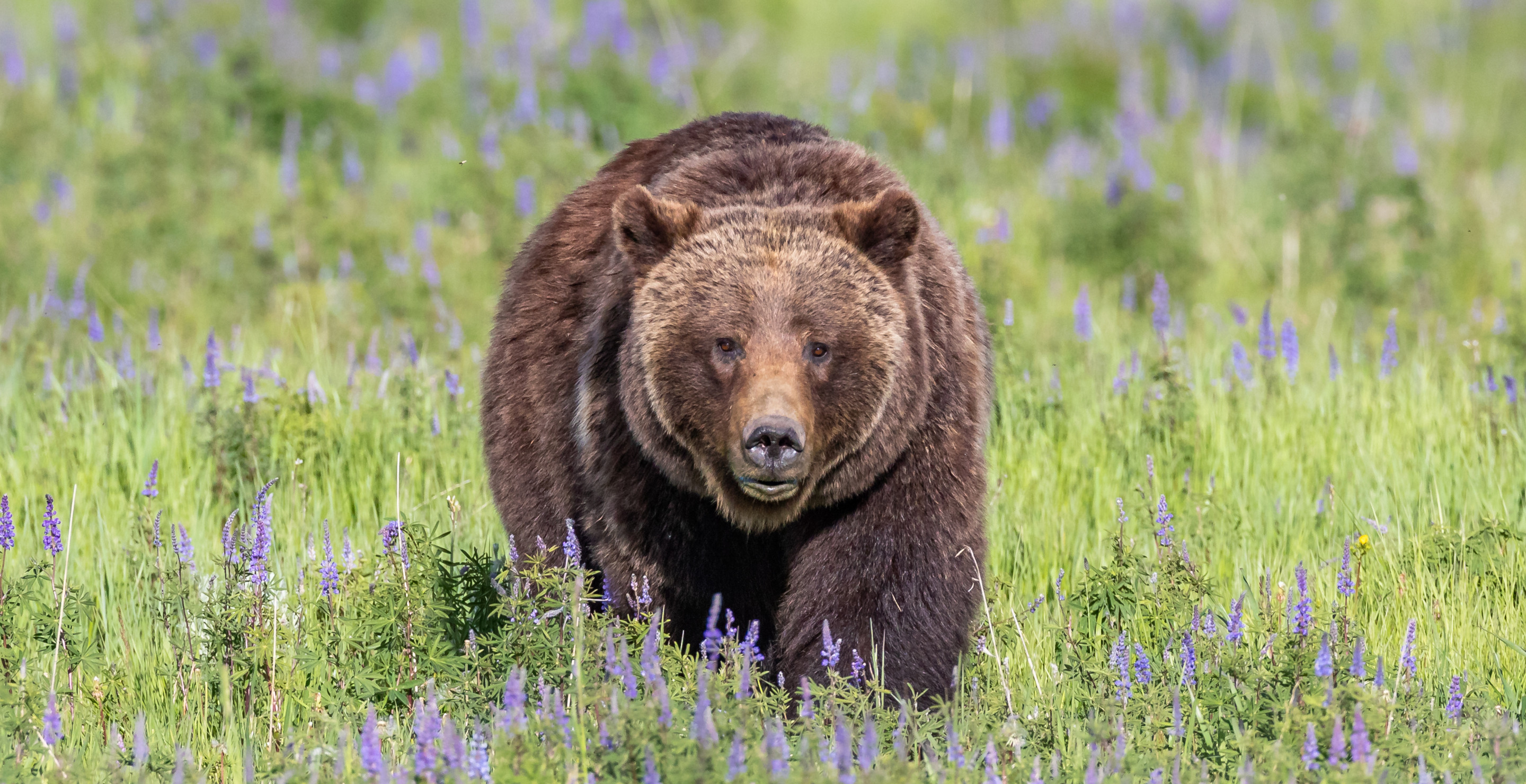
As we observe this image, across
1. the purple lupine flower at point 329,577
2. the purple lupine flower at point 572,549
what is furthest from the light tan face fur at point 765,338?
the purple lupine flower at point 329,577

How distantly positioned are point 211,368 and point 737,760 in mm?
4049

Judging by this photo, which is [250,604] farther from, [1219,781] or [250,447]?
[1219,781]

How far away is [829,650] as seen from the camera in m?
3.85

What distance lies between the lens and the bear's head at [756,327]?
170 inches

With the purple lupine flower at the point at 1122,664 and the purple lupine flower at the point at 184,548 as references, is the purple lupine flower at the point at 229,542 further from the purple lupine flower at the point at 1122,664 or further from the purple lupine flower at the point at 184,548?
the purple lupine flower at the point at 1122,664

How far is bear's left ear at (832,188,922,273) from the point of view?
14.5 feet

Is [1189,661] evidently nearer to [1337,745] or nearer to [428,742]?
[1337,745]

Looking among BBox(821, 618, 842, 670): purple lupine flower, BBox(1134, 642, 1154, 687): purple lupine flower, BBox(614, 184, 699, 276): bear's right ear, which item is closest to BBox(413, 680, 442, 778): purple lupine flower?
BBox(821, 618, 842, 670): purple lupine flower

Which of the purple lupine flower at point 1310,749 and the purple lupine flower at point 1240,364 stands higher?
the purple lupine flower at point 1240,364

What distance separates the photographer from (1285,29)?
16.6m

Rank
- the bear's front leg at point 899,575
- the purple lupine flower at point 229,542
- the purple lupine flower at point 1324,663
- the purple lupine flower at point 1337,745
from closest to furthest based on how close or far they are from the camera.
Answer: the purple lupine flower at point 1337,745 < the purple lupine flower at point 1324,663 < the purple lupine flower at point 229,542 < the bear's front leg at point 899,575

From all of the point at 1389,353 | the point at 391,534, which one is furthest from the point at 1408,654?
the point at 1389,353

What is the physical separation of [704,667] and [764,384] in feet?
2.92

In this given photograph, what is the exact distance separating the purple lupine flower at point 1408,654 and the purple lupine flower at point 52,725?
288cm
